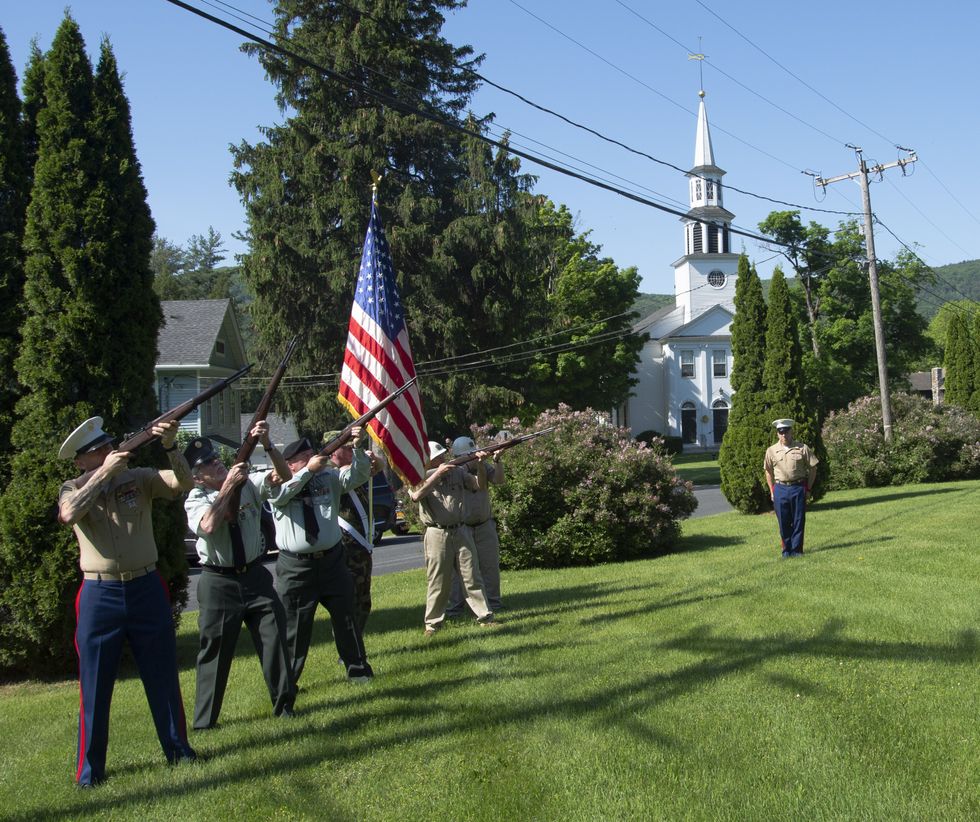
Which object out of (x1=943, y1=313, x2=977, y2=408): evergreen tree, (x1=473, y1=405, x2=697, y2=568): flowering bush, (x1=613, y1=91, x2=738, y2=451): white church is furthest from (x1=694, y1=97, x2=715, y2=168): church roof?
(x1=473, y1=405, x2=697, y2=568): flowering bush

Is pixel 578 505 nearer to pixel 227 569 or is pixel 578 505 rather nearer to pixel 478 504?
pixel 478 504

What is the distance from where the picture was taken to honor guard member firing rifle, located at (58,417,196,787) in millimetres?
5477

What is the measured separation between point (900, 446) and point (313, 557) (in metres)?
24.0

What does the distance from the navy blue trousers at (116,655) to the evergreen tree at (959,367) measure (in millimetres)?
38003

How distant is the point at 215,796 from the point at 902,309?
64.5 metres

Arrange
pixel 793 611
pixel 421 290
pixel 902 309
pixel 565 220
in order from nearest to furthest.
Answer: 1. pixel 793 611
2. pixel 421 290
3. pixel 565 220
4. pixel 902 309

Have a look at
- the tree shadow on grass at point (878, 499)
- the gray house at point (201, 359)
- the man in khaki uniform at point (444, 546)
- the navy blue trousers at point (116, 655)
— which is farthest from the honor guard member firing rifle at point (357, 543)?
the gray house at point (201, 359)

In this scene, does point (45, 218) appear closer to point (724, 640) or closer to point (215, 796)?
point (215, 796)

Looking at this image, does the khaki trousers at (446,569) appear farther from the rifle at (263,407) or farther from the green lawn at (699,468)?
the green lawn at (699,468)

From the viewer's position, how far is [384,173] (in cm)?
3194

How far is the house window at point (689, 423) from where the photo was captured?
70.0 m

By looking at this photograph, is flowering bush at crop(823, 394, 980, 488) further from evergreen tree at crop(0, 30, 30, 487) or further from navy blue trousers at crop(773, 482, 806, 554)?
evergreen tree at crop(0, 30, 30, 487)

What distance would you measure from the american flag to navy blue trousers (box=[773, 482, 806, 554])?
5560 mm

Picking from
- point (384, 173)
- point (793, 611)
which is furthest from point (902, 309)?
point (793, 611)
